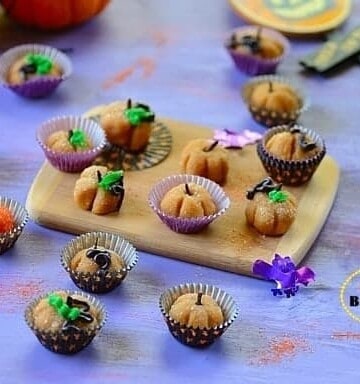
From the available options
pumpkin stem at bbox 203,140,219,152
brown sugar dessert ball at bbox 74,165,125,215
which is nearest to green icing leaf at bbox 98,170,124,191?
brown sugar dessert ball at bbox 74,165,125,215

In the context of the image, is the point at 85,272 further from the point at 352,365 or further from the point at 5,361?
the point at 352,365

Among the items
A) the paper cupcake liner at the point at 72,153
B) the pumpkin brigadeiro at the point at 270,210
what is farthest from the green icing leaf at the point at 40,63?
the pumpkin brigadeiro at the point at 270,210

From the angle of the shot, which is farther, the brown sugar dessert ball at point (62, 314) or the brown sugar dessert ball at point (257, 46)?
the brown sugar dessert ball at point (257, 46)

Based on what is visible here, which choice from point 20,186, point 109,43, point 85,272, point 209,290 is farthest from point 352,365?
point 109,43

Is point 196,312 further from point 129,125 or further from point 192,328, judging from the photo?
point 129,125

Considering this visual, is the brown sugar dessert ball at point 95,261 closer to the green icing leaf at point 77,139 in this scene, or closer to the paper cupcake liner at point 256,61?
the green icing leaf at point 77,139

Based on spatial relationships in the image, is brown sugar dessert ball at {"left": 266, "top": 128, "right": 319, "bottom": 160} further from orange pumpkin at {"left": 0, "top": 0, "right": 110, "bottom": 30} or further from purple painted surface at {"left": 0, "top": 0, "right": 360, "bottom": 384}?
orange pumpkin at {"left": 0, "top": 0, "right": 110, "bottom": 30}

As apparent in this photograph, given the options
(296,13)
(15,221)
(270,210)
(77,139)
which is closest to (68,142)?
(77,139)
